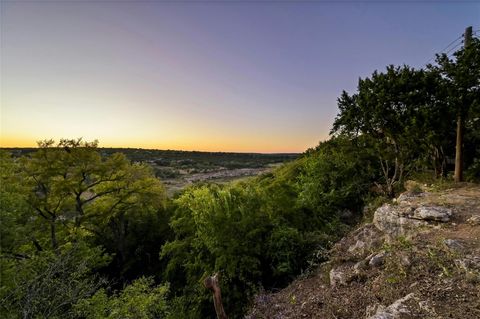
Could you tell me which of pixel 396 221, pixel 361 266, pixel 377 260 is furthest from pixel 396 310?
pixel 396 221

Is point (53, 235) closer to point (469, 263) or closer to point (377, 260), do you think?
point (377, 260)

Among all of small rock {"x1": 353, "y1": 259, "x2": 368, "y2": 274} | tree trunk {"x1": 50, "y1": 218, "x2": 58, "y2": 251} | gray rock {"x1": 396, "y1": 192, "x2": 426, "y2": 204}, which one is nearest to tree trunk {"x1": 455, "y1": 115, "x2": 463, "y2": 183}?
gray rock {"x1": 396, "y1": 192, "x2": 426, "y2": 204}

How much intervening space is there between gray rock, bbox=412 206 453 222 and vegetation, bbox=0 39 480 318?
3.64 metres

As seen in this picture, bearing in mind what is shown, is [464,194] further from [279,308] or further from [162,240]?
[162,240]

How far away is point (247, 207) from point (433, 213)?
652cm

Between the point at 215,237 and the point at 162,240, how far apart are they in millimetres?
10016

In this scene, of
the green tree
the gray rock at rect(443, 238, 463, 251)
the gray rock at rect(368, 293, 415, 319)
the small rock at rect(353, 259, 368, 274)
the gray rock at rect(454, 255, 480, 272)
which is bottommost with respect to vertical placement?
the small rock at rect(353, 259, 368, 274)

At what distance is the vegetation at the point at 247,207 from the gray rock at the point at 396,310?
5.20 meters

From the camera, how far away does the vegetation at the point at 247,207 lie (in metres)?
10.3

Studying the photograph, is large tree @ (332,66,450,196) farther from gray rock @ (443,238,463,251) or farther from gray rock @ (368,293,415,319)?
gray rock @ (368,293,415,319)

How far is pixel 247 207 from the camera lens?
12.4 m

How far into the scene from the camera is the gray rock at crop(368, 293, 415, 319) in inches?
207

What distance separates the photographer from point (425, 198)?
1063cm

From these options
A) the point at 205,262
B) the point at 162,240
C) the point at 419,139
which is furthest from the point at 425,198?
the point at 162,240
